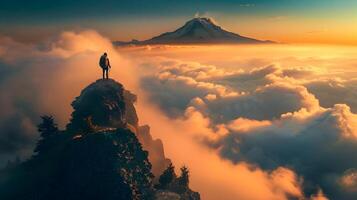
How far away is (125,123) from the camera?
132625mm

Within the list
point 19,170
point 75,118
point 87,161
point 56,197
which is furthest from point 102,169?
point 19,170

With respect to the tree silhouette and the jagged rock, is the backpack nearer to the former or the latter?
the jagged rock

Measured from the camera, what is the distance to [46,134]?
13088 centimetres

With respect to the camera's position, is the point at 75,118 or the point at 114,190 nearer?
the point at 114,190

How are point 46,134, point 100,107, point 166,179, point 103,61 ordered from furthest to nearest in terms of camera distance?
point 46,134, point 166,179, point 100,107, point 103,61

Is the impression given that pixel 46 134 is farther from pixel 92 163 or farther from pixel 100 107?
pixel 92 163

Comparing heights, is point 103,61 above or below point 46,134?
above

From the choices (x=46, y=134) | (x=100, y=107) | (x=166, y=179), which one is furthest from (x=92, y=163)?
(x=46, y=134)

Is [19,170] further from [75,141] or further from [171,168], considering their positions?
[171,168]

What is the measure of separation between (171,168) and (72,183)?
32667mm

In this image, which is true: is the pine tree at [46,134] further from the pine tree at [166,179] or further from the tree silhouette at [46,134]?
the pine tree at [166,179]

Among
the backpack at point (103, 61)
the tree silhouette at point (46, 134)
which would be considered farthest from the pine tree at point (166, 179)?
the backpack at point (103, 61)

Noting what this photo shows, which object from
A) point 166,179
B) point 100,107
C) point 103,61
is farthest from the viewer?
point 166,179

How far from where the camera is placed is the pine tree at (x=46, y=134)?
129 meters
